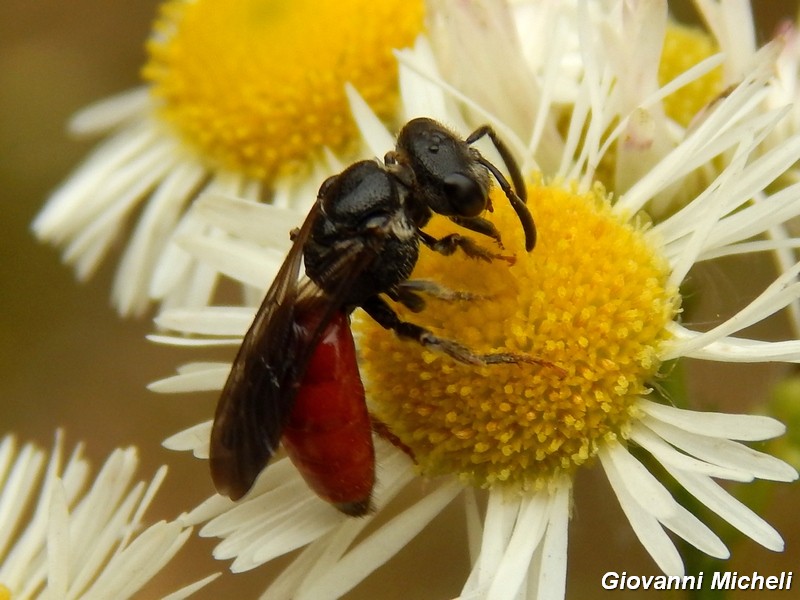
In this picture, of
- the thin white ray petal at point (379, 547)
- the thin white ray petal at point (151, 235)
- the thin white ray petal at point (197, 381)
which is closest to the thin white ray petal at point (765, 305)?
the thin white ray petal at point (379, 547)

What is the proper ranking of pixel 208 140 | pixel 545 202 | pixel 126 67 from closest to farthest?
1. pixel 545 202
2. pixel 208 140
3. pixel 126 67

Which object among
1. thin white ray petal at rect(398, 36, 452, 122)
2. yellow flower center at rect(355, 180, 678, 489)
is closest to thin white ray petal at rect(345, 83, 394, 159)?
thin white ray petal at rect(398, 36, 452, 122)

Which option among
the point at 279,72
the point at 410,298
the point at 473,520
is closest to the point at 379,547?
the point at 473,520

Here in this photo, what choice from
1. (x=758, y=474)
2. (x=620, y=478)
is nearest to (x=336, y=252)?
(x=620, y=478)

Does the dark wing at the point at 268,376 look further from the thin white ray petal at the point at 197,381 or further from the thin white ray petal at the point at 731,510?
the thin white ray petal at the point at 731,510

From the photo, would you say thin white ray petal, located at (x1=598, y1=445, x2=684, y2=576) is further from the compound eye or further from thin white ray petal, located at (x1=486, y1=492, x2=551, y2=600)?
the compound eye

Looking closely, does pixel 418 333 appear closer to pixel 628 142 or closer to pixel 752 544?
pixel 628 142

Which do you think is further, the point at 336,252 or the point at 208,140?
the point at 208,140
